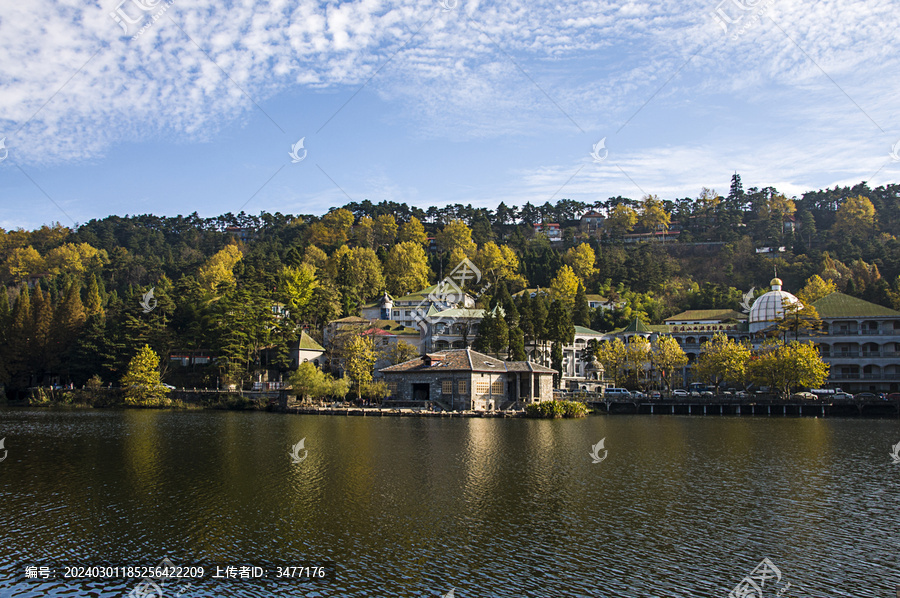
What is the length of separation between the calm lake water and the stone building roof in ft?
87.0

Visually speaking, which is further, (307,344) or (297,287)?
(297,287)

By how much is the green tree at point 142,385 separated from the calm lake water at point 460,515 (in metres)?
33.9

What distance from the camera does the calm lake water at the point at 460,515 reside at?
16.5 m

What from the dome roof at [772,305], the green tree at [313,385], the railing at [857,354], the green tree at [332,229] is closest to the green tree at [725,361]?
the dome roof at [772,305]

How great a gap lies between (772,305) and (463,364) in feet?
170

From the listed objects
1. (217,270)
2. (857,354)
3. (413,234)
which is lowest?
(857,354)

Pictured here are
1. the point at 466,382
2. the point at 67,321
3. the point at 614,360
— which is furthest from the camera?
the point at 614,360

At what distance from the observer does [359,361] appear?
73.6 metres

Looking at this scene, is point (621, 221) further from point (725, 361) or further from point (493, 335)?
point (493, 335)

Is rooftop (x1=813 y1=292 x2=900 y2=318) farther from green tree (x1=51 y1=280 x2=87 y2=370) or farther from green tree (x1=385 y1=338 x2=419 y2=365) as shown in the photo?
green tree (x1=51 y1=280 x2=87 y2=370)

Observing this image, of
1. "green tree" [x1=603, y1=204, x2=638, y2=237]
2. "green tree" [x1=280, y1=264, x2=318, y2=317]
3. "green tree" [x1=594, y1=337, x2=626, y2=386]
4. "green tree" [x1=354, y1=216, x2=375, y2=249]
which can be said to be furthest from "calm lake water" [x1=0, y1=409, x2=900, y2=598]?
"green tree" [x1=603, y1=204, x2=638, y2=237]

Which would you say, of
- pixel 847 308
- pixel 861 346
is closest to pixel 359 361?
pixel 847 308

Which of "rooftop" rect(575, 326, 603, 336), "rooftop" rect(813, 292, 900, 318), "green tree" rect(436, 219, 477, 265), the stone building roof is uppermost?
"green tree" rect(436, 219, 477, 265)

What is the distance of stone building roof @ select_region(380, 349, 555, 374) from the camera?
68062 mm
